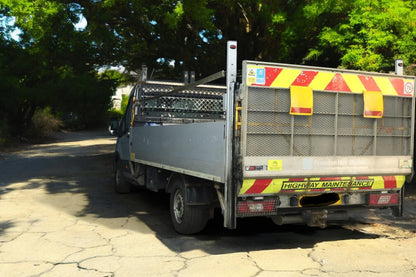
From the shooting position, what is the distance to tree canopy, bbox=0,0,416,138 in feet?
34.5

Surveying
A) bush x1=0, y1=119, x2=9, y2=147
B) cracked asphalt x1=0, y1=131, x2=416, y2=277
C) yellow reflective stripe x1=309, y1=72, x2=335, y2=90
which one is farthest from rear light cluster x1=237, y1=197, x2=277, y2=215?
bush x1=0, y1=119, x2=9, y2=147

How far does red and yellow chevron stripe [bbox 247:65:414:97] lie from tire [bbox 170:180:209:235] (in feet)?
6.47

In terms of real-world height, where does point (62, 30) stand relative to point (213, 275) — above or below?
above

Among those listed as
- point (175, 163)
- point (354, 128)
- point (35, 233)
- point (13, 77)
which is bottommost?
point (35, 233)

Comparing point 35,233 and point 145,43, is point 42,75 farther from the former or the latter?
point 35,233

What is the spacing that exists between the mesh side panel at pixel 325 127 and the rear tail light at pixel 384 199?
56 cm

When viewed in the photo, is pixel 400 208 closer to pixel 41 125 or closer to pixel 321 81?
pixel 321 81

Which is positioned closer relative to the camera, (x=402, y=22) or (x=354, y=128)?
(x=354, y=128)

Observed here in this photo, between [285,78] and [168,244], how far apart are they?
265 centimetres

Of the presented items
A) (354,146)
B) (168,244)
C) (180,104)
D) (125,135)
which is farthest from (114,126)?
(354,146)

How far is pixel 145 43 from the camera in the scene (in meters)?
15.7

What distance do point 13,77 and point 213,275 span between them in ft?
73.8

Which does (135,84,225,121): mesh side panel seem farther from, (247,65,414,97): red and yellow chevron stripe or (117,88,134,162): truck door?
(247,65,414,97): red and yellow chevron stripe

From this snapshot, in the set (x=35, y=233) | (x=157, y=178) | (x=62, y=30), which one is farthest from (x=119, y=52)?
(x=35, y=233)
